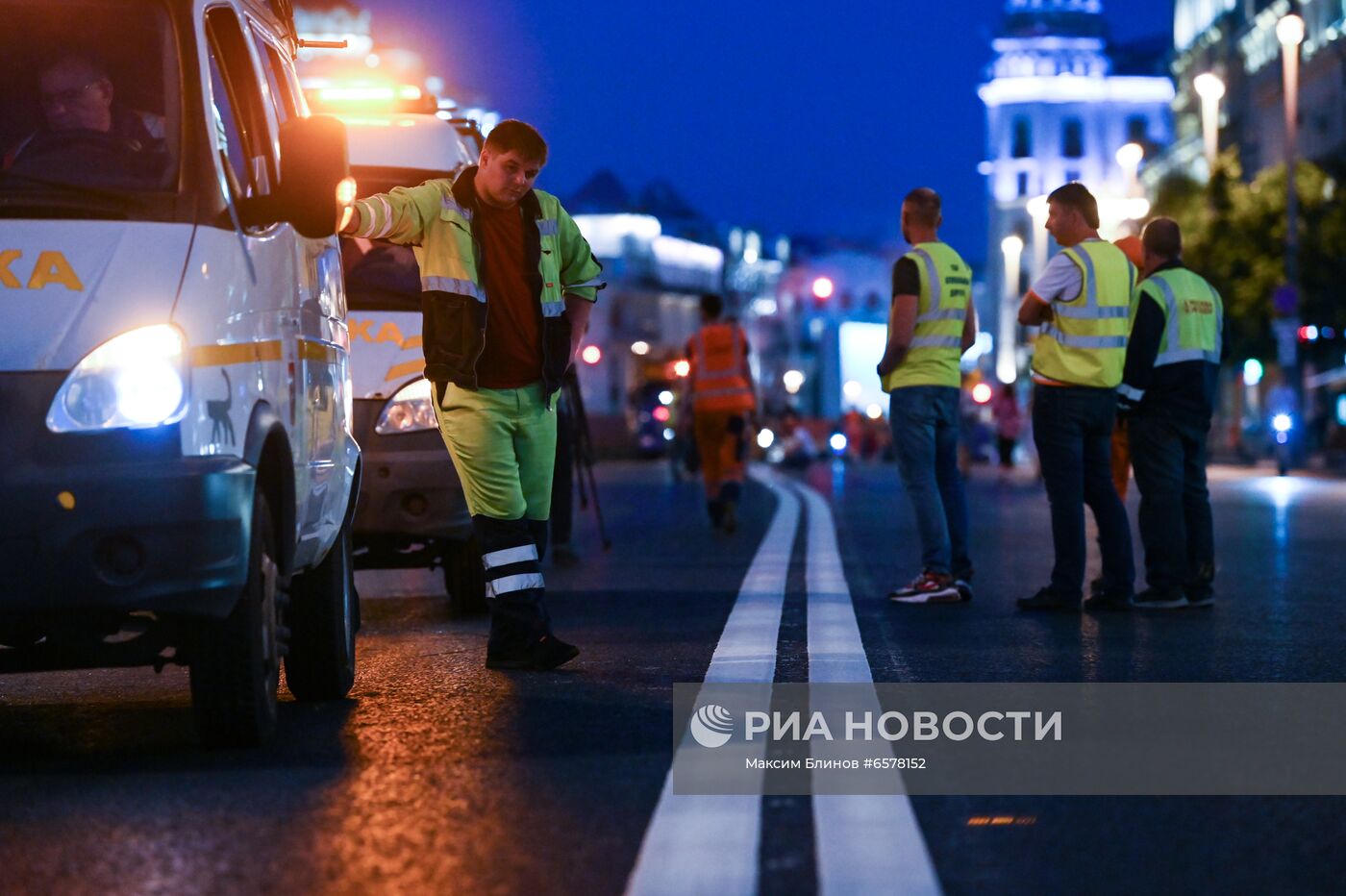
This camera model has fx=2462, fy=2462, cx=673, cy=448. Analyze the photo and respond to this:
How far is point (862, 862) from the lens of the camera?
15.1 feet

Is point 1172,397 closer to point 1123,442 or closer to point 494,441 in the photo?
point 1123,442

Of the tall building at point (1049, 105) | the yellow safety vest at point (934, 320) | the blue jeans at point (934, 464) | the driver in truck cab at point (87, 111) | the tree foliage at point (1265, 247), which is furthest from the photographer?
the tall building at point (1049, 105)

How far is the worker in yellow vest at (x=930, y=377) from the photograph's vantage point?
1175cm

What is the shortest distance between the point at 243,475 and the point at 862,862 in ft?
6.84

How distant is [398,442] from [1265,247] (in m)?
45.8

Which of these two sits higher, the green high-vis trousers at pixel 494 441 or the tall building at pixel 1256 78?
the tall building at pixel 1256 78

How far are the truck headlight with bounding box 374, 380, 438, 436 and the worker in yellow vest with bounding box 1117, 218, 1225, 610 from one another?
3.28 meters

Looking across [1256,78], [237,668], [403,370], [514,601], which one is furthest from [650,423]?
[237,668]

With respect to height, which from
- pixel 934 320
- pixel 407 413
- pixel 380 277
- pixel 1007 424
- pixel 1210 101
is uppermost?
pixel 1210 101

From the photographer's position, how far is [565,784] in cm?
556

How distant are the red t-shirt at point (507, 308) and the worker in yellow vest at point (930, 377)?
3586mm

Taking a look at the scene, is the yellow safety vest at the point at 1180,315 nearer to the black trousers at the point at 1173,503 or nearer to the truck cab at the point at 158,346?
the black trousers at the point at 1173,503

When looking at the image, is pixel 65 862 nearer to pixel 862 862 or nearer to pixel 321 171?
pixel 862 862

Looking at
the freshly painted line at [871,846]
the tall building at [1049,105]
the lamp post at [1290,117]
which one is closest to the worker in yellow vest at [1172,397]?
the freshly painted line at [871,846]
